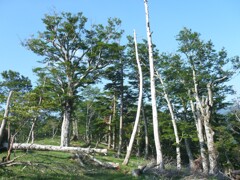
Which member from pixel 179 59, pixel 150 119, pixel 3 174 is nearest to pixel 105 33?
pixel 179 59

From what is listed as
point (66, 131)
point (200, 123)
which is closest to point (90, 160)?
point (66, 131)

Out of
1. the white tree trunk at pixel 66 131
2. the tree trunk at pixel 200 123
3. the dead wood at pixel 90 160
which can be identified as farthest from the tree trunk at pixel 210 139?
the white tree trunk at pixel 66 131

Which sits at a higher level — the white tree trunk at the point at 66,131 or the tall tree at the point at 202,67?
the tall tree at the point at 202,67

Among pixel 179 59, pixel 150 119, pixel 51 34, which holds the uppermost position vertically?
pixel 51 34

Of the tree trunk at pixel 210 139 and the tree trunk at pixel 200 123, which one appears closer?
the tree trunk at pixel 210 139

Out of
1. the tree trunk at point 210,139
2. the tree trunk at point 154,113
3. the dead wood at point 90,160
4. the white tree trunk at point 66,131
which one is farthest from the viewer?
the white tree trunk at point 66,131

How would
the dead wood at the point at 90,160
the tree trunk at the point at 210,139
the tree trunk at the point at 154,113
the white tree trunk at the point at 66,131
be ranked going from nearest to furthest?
1. the tree trunk at the point at 154,113
2. the dead wood at the point at 90,160
3. the tree trunk at the point at 210,139
4. the white tree trunk at the point at 66,131

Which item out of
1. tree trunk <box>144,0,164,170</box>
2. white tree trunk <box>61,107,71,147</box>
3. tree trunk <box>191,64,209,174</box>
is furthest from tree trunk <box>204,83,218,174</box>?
white tree trunk <box>61,107,71,147</box>

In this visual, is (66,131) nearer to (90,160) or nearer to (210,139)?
(90,160)

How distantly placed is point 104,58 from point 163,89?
7.92 m

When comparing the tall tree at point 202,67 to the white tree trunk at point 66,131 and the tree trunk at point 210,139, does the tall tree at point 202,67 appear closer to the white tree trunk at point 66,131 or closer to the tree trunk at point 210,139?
the tree trunk at point 210,139

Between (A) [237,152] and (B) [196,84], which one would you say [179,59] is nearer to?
(B) [196,84]

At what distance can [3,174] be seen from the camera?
1011 centimetres

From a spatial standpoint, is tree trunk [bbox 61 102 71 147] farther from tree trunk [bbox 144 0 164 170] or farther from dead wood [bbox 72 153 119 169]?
tree trunk [bbox 144 0 164 170]
